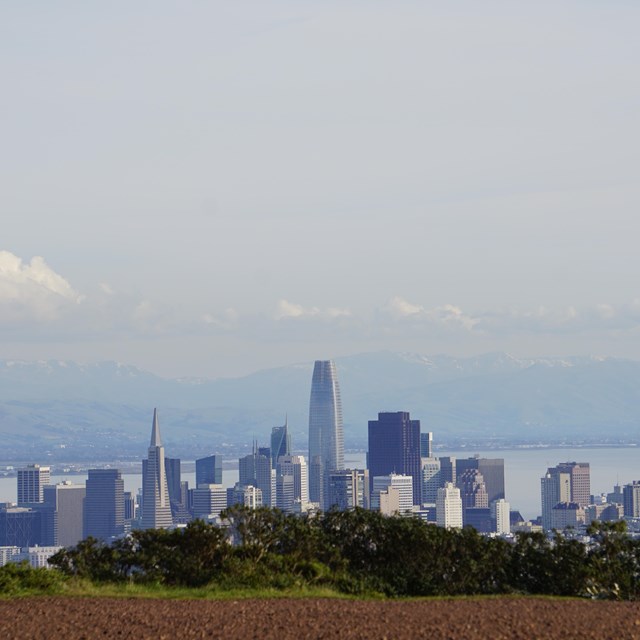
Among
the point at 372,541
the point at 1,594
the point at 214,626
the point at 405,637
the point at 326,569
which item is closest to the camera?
the point at 405,637

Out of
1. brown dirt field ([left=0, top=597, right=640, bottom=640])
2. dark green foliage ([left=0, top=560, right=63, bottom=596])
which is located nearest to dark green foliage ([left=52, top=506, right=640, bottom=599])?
dark green foliage ([left=0, top=560, right=63, bottom=596])

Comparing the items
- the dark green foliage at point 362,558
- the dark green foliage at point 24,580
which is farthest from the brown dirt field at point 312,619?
the dark green foliage at point 362,558

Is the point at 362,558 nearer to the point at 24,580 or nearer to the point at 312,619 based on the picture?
the point at 24,580

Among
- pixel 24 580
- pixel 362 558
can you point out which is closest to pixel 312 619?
pixel 24 580

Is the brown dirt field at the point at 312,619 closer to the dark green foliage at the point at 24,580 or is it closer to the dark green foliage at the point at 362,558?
the dark green foliage at the point at 24,580

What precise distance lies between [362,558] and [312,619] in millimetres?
6001

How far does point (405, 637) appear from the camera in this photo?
10883 millimetres

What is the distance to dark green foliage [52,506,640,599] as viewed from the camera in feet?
53.9

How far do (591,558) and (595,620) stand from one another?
5483 millimetres

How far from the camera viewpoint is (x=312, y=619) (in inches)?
474

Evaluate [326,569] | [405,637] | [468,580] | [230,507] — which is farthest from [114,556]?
[405,637]

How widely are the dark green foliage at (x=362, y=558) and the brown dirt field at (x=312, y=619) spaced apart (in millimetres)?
2491

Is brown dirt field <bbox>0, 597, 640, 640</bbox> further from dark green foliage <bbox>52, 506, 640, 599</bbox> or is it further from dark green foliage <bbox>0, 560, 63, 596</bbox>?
dark green foliage <bbox>52, 506, 640, 599</bbox>

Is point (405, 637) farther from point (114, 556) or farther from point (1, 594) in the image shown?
point (114, 556)
